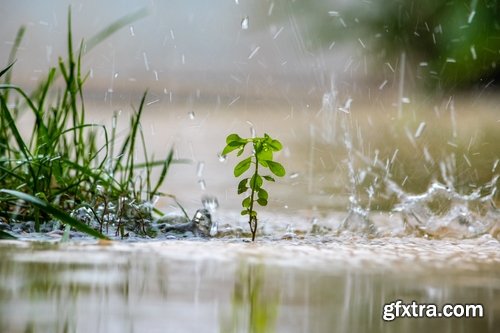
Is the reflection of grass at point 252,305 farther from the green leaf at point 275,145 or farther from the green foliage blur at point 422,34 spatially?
the green foliage blur at point 422,34

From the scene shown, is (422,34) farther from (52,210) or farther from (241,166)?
(52,210)

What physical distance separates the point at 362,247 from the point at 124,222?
1.84ft

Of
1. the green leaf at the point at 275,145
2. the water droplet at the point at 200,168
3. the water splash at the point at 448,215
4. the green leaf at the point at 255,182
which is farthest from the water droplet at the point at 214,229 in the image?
the water droplet at the point at 200,168

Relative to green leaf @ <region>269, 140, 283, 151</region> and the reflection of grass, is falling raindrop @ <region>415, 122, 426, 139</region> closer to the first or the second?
green leaf @ <region>269, 140, 283, 151</region>

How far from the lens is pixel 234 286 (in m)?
0.96

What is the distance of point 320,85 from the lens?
5.94 meters

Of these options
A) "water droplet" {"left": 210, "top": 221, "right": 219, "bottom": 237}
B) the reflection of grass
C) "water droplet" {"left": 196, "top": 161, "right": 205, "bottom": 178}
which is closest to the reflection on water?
the reflection of grass

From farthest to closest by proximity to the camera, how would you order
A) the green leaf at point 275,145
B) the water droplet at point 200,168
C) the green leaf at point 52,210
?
the water droplet at point 200,168
the green leaf at point 275,145
the green leaf at point 52,210

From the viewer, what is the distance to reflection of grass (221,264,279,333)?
29.4 inches

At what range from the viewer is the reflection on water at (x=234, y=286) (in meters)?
0.76

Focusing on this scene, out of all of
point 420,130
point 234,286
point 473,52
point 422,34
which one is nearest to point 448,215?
point 234,286

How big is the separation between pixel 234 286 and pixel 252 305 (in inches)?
4.2

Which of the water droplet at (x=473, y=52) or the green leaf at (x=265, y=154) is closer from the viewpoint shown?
the green leaf at (x=265, y=154)

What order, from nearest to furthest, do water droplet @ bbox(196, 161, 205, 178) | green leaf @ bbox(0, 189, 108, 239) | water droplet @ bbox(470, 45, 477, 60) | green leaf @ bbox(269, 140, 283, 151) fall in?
green leaf @ bbox(0, 189, 108, 239) → green leaf @ bbox(269, 140, 283, 151) → water droplet @ bbox(196, 161, 205, 178) → water droplet @ bbox(470, 45, 477, 60)
